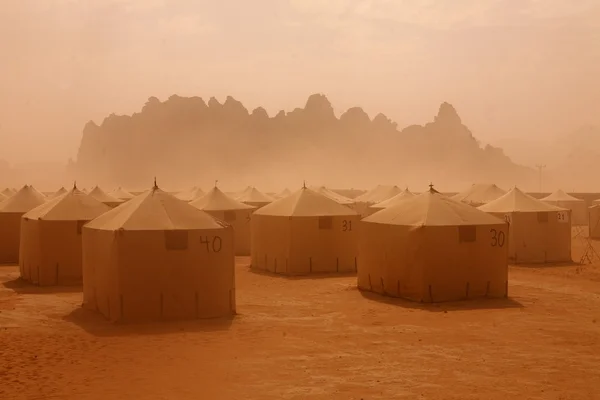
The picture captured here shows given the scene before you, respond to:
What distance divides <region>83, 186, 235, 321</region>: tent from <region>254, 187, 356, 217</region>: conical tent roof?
6513mm

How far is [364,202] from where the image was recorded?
3634 centimetres

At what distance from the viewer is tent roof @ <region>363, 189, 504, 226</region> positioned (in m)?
13.5

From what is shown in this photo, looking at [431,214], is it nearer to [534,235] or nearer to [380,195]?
[534,235]

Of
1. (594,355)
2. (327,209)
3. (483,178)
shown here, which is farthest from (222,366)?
(483,178)

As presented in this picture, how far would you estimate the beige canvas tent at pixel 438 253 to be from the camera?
1316cm

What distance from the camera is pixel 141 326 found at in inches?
428

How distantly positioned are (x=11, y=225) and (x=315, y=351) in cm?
1432

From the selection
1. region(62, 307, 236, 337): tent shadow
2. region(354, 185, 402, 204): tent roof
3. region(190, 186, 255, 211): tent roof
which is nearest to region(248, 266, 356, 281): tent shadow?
region(190, 186, 255, 211): tent roof

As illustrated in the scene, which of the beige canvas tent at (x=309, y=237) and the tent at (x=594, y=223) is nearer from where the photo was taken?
the beige canvas tent at (x=309, y=237)

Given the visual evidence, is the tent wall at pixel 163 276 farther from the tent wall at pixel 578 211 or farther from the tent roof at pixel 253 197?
the tent wall at pixel 578 211

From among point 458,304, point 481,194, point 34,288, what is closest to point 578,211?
point 481,194

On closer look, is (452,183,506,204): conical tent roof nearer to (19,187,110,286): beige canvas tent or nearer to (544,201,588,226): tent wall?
(544,201,588,226): tent wall

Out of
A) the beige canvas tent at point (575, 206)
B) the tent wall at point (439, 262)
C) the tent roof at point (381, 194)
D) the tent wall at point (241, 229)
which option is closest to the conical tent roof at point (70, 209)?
the tent wall at point (439, 262)

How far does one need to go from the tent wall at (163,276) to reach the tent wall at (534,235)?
1213cm
